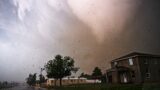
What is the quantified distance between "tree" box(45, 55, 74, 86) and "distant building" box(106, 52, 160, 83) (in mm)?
26893

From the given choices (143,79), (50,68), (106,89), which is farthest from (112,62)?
(106,89)

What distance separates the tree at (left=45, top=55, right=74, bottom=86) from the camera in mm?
76562

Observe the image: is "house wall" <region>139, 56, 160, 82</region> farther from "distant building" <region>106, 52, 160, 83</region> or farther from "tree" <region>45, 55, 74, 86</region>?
"tree" <region>45, 55, 74, 86</region>

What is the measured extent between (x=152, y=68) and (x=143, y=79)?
4.79m

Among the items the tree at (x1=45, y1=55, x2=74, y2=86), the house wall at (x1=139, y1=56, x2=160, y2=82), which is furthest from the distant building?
the tree at (x1=45, y1=55, x2=74, y2=86)

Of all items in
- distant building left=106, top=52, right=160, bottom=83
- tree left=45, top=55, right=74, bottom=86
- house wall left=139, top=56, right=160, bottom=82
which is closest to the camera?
distant building left=106, top=52, right=160, bottom=83

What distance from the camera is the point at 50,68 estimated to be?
78750 millimetres

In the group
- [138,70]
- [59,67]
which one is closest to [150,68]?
[138,70]

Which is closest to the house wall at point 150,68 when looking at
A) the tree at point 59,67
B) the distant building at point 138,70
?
the distant building at point 138,70

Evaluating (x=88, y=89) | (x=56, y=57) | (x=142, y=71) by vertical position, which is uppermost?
(x=56, y=57)

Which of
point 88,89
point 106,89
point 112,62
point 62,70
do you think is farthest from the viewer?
point 62,70

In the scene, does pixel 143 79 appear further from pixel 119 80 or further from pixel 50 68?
pixel 50 68

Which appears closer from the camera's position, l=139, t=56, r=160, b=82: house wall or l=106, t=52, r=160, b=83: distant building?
l=106, t=52, r=160, b=83: distant building

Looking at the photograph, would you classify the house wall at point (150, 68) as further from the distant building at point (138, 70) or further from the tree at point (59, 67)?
the tree at point (59, 67)
